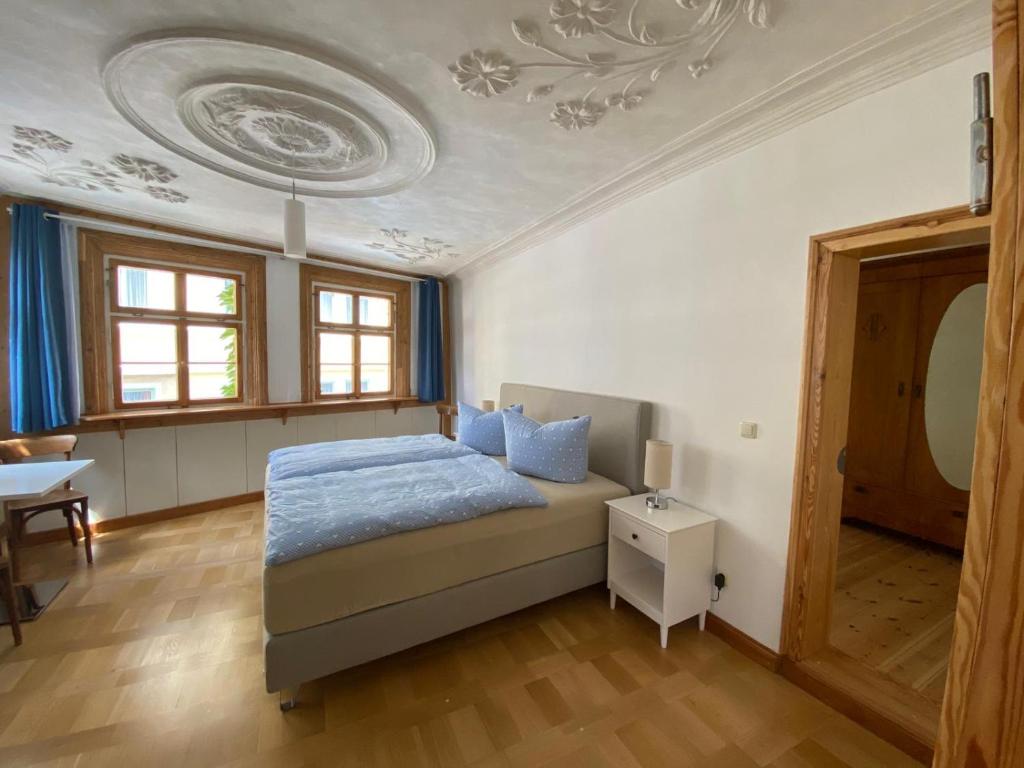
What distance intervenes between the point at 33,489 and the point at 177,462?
5.00 feet

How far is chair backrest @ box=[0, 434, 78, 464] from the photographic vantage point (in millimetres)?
2596

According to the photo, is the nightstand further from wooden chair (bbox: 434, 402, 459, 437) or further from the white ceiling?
wooden chair (bbox: 434, 402, 459, 437)

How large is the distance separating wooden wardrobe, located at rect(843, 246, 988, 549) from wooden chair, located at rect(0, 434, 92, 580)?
5830 millimetres

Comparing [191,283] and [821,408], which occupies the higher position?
[191,283]

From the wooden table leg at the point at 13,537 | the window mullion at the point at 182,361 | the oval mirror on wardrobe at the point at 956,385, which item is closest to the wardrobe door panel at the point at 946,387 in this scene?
the oval mirror on wardrobe at the point at 956,385

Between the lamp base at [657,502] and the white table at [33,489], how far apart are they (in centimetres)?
308

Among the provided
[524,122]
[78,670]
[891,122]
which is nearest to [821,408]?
[891,122]

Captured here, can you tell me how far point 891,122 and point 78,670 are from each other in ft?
13.3

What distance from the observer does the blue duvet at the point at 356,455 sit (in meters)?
2.58

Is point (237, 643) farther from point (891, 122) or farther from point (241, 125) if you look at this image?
point (891, 122)

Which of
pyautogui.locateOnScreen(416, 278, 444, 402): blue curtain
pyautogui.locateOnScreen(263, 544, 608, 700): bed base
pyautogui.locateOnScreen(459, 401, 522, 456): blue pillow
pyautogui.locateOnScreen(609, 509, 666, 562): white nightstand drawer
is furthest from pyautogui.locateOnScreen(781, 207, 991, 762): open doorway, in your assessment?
pyautogui.locateOnScreen(416, 278, 444, 402): blue curtain

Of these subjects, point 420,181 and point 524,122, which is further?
point 420,181

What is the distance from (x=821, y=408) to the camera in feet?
5.48

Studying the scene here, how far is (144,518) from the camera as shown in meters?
3.27
